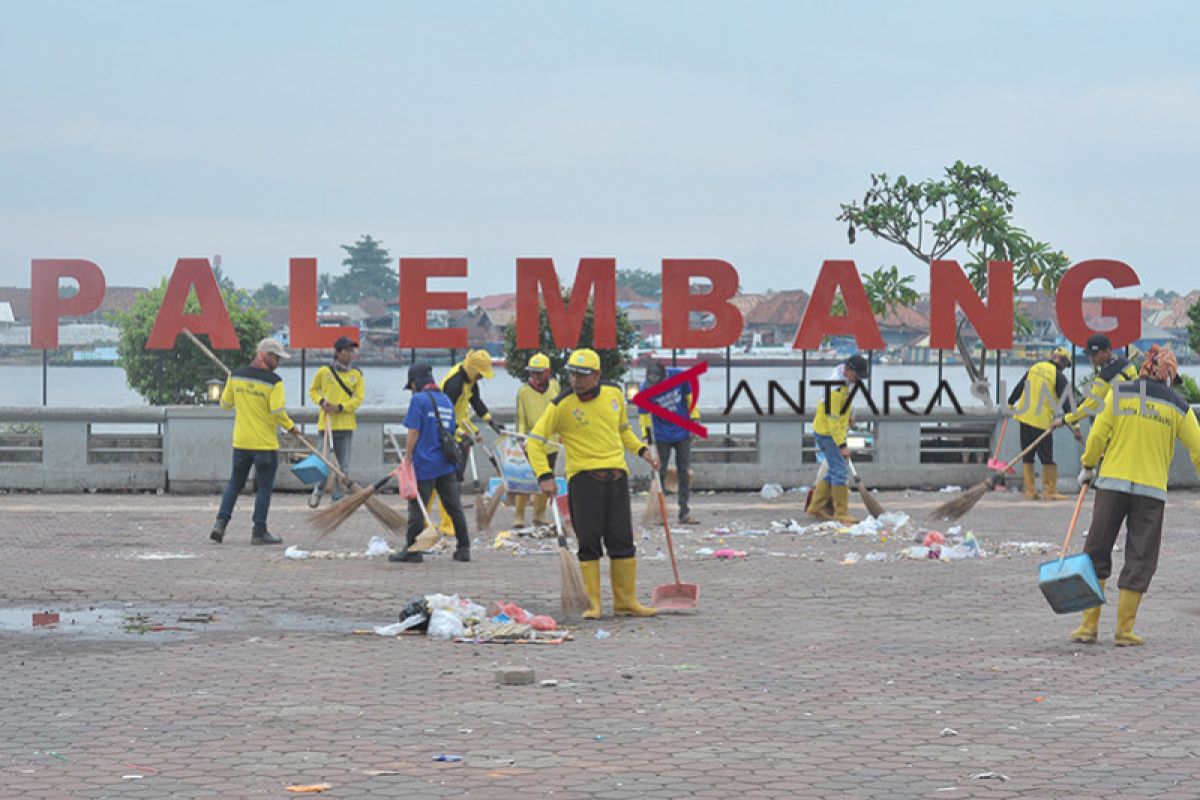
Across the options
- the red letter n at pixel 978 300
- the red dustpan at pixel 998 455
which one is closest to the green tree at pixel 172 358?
A: the red letter n at pixel 978 300

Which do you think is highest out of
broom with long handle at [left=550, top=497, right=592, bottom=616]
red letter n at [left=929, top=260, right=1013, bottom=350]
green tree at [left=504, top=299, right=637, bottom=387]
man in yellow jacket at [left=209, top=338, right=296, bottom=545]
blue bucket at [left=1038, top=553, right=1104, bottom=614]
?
red letter n at [left=929, top=260, right=1013, bottom=350]

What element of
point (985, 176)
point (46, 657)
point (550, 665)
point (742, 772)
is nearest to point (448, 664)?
point (550, 665)

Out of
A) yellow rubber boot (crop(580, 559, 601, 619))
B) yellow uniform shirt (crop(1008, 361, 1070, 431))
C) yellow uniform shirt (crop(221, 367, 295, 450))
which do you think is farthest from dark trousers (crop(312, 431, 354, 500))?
yellow rubber boot (crop(580, 559, 601, 619))

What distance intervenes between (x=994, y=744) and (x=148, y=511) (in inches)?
535

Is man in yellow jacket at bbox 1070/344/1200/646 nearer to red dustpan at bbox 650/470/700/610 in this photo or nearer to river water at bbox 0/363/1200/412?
red dustpan at bbox 650/470/700/610

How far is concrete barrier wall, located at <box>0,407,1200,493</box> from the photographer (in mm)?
22266

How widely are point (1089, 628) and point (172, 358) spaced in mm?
32747

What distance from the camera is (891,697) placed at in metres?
9.12

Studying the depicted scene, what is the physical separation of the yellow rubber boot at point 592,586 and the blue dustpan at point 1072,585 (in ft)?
9.67

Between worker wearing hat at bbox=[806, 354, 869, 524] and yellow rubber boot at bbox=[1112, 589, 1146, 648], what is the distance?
769 centimetres

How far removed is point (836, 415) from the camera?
18.9 m

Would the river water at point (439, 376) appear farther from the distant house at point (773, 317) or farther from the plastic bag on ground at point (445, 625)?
the plastic bag on ground at point (445, 625)

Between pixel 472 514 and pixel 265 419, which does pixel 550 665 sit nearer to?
pixel 265 419

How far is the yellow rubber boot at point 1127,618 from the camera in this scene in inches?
434
